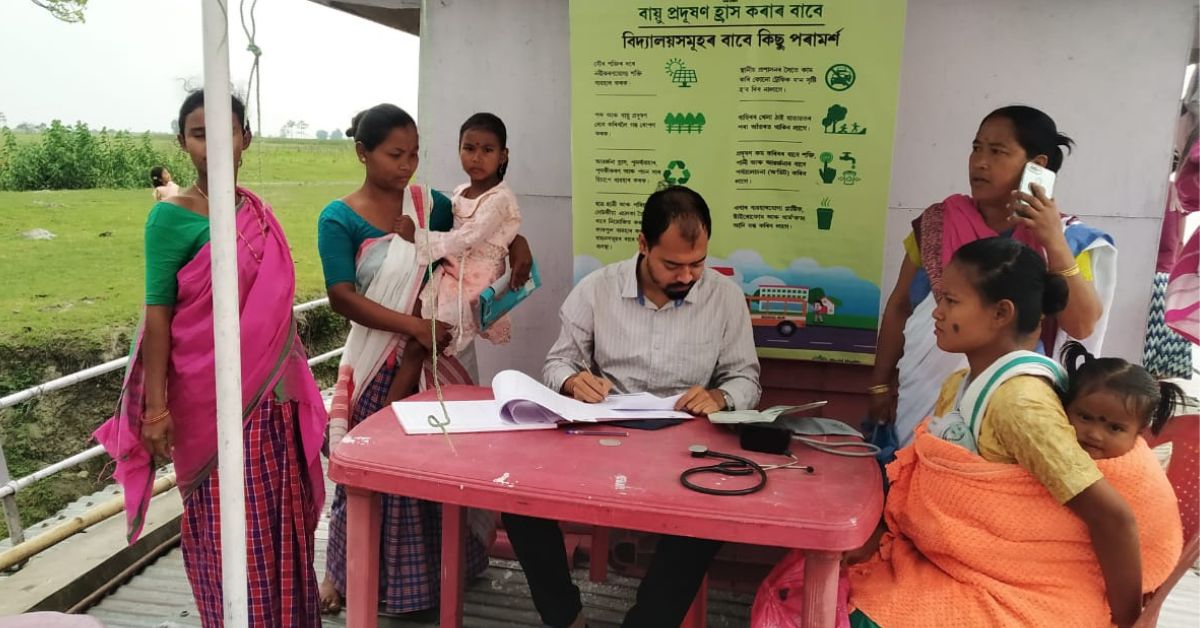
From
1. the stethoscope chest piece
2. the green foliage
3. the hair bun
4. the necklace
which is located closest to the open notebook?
the stethoscope chest piece

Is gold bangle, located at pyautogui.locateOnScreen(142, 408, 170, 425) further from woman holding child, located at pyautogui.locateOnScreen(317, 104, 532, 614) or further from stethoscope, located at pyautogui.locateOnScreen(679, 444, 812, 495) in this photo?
stethoscope, located at pyautogui.locateOnScreen(679, 444, 812, 495)

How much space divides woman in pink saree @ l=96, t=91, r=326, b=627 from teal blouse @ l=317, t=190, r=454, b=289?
0.20 metres

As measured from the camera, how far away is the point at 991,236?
80.2 inches

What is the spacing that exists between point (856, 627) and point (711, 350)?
95 centimetres

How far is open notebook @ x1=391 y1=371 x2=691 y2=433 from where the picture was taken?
1882 mm

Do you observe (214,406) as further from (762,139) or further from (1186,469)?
(1186,469)

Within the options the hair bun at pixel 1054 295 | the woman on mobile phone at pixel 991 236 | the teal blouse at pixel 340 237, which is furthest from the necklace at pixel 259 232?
the hair bun at pixel 1054 295

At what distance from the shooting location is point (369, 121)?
94.7 inches

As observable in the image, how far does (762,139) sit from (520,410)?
143cm

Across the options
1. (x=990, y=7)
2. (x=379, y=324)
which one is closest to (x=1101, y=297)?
(x=990, y=7)

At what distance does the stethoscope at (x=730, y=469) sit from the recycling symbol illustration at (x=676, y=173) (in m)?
1.38

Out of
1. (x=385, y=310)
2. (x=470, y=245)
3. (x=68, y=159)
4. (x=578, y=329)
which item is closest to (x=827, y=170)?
(x=578, y=329)

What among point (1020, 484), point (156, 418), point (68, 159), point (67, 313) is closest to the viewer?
point (1020, 484)

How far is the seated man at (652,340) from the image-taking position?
2.15m
